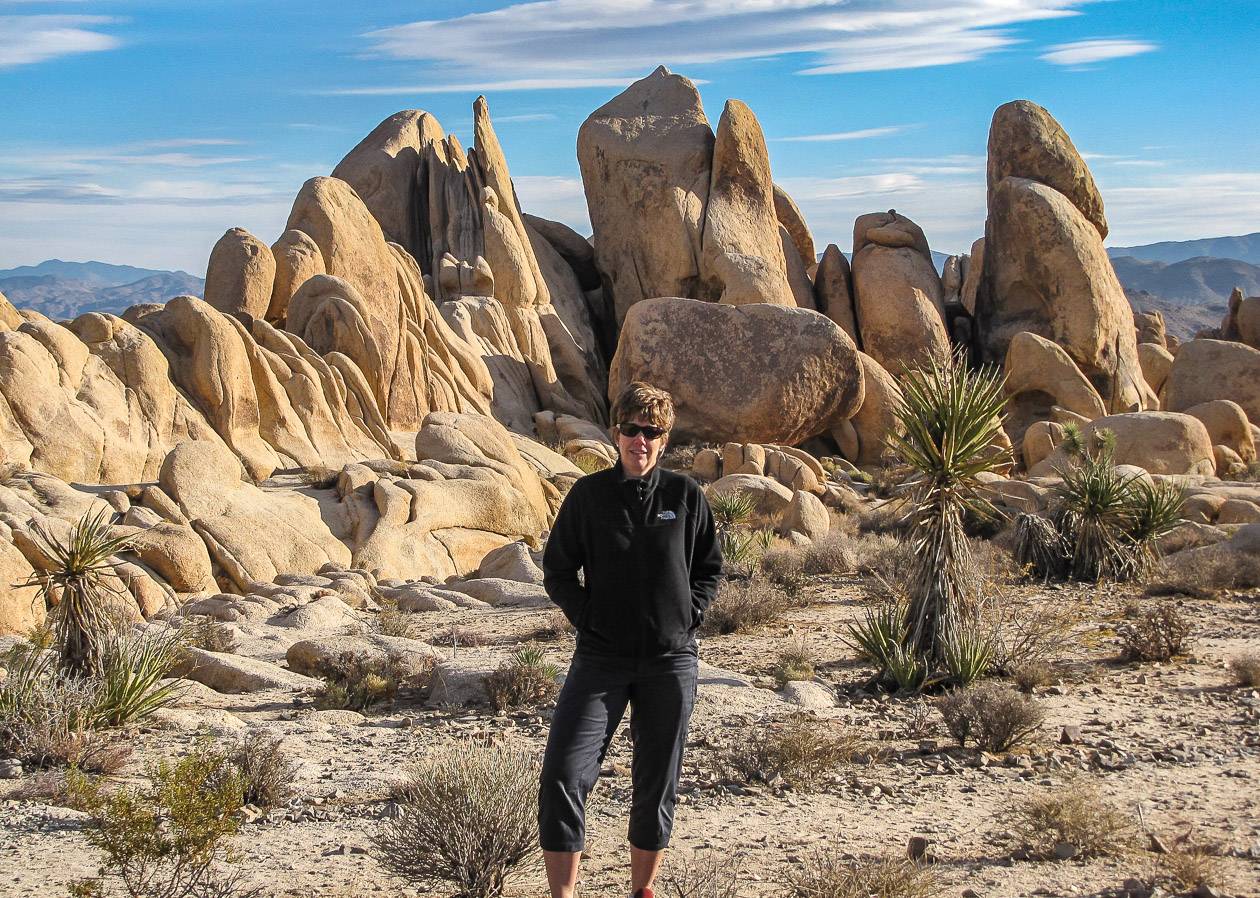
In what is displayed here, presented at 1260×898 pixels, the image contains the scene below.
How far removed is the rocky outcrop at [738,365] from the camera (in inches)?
1155

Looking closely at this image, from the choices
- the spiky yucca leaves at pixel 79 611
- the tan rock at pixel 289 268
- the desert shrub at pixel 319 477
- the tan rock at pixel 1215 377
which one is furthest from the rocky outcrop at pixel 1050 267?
the spiky yucca leaves at pixel 79 611

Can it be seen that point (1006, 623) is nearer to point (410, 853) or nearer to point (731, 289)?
point (410, 853)

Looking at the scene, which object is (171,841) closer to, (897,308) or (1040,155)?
(897,308)

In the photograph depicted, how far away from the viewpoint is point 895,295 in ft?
117

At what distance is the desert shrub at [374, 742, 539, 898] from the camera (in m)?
5.79

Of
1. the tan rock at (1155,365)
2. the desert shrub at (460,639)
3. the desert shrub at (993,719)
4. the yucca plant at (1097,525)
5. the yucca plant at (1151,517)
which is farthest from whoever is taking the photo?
the tan rock at (1155,365)

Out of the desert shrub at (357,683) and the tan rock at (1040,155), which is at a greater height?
the tan rock at (1040,155)

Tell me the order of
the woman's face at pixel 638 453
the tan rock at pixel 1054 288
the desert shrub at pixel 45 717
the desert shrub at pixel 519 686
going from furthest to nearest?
1. the tan rock at pixel 1054 288
2. the desert shrub at pixel 519 686
3. the desert shrub at pixel 45 717
4. the woman's face at pixel 638 453

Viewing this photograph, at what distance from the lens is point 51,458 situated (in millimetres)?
16703

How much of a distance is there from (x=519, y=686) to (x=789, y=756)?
2512mm

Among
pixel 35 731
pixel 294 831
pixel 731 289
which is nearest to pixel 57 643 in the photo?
pixel 35 731

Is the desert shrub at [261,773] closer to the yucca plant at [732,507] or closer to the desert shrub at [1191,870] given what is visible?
the desert shrub at [1191,870]

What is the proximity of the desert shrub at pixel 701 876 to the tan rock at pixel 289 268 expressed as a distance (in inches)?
801

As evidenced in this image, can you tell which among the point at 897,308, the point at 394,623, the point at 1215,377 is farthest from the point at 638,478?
the point at 1215,377
